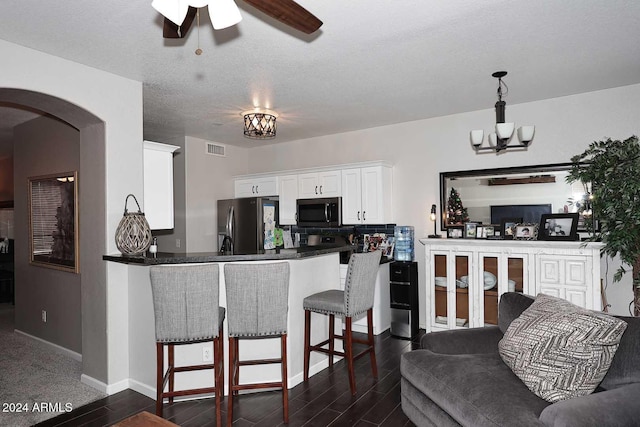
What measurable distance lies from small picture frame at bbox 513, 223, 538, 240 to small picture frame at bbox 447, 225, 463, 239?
0.61m

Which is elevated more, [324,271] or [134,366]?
[324,271]

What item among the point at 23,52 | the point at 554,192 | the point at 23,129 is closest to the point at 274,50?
the point at 23,52

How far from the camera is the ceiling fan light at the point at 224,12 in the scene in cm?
167

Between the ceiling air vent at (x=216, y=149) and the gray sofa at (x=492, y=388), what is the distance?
14.8 ft

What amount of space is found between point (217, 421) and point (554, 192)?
3.88 m

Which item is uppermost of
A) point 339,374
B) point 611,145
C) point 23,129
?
point 23,129

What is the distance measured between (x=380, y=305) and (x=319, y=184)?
6.03ft

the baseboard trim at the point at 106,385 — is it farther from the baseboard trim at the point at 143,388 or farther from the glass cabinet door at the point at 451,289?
the glass cabinet door at the point at 451,289

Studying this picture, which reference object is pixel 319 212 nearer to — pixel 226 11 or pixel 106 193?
pixel 106 193

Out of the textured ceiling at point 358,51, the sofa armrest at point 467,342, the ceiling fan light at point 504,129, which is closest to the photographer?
the textured ceiling at point 358,51

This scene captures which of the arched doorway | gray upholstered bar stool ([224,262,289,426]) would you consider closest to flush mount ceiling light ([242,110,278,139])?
the arched doorway

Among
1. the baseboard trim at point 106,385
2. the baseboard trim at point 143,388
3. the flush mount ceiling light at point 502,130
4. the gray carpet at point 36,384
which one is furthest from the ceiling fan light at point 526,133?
the gray carpet at point 36,384

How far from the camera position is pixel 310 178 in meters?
5.64

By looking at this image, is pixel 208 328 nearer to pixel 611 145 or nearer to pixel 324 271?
pixel 324 271
